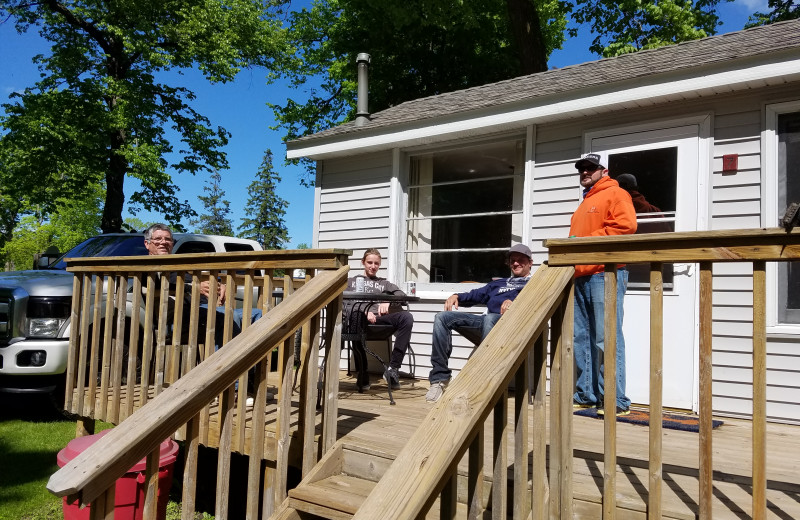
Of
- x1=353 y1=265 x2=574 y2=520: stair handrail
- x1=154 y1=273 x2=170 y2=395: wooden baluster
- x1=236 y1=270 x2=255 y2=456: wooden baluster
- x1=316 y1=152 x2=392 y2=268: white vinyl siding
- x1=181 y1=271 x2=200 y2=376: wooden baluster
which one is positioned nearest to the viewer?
x1=353 y1=265 x2=574 y2=520: stair handrail

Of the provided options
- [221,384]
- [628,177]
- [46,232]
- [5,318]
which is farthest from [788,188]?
[46,232]

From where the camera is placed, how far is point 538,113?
179 inches

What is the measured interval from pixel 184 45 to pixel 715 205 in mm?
14179

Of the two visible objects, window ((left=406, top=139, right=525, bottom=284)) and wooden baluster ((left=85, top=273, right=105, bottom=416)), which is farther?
window ((left=406, top=139, right=525, bottom=284))

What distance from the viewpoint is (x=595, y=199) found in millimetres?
3523

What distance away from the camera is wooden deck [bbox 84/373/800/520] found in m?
1.99

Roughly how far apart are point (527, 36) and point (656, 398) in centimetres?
1290

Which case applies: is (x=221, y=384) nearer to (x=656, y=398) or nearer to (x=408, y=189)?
(x=656, y=398)

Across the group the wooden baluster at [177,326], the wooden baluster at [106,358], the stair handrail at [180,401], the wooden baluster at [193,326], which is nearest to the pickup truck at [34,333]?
the wooden baluster at [106,358]

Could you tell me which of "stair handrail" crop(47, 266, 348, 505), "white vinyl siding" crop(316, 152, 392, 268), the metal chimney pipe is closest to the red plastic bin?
"stair handrail" crop(47, 266, 348, 505)

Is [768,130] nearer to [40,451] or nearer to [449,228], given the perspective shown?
[449,228]

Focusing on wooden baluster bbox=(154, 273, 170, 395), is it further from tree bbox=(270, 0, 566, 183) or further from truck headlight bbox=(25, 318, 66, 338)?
tree bbox=(270, 0, 566, 183)

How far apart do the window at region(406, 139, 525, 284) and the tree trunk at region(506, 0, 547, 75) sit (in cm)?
863

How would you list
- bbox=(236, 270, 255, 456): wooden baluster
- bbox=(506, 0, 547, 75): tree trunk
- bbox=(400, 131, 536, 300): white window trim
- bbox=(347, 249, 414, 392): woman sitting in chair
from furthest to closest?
1. bbox=(506, 0, 547, 75): tree trunk
2. bbox=(400, 131, 536, 300): white window trim
3. bbox=(347, 249, 414, 392): woman sitting in chair
4. bbox=(236, 270, 255, 456): wooden baluster
